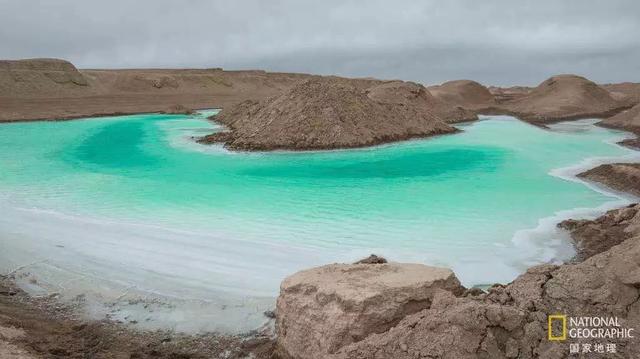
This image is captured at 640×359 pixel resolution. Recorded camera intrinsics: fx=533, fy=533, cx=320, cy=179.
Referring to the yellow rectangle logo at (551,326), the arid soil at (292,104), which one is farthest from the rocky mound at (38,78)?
the yellow rectangle logo at (551,326)

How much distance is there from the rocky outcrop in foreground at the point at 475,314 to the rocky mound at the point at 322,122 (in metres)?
16.4

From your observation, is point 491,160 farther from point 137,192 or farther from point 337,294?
point 337,294

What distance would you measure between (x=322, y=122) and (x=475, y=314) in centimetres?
1839

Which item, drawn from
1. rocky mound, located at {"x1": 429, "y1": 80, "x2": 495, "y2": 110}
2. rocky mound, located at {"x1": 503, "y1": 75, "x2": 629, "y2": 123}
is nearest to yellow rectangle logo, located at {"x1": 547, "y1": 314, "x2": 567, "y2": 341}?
rocky mound, located at {"x1": 503, "y1": 75, "x2": 629, "y2": 123}

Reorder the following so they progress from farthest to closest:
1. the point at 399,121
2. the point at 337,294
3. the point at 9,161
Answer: the point at 399,121 → the point at 9,161 → the point at 337,294

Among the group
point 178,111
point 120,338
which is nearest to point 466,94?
point 178,111

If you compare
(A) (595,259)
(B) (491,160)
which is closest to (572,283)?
(A) (595,259)

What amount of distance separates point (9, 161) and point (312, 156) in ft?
35.0

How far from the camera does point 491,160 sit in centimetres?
1873

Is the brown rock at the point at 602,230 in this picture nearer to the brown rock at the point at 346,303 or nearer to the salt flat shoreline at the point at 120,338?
the brown rock at the point at 346,303

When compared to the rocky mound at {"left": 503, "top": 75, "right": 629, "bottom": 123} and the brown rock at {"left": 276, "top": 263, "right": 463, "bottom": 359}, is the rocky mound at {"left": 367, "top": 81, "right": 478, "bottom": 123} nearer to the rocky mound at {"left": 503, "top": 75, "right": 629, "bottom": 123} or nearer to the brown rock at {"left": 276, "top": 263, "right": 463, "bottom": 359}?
the rocky mound at {"left": 503, "top": 75, "right": 629, "bottom": 123}

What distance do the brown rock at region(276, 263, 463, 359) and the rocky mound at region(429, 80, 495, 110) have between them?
A: 47063mm

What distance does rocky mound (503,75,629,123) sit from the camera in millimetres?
42156

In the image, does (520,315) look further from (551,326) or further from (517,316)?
(551,326)
